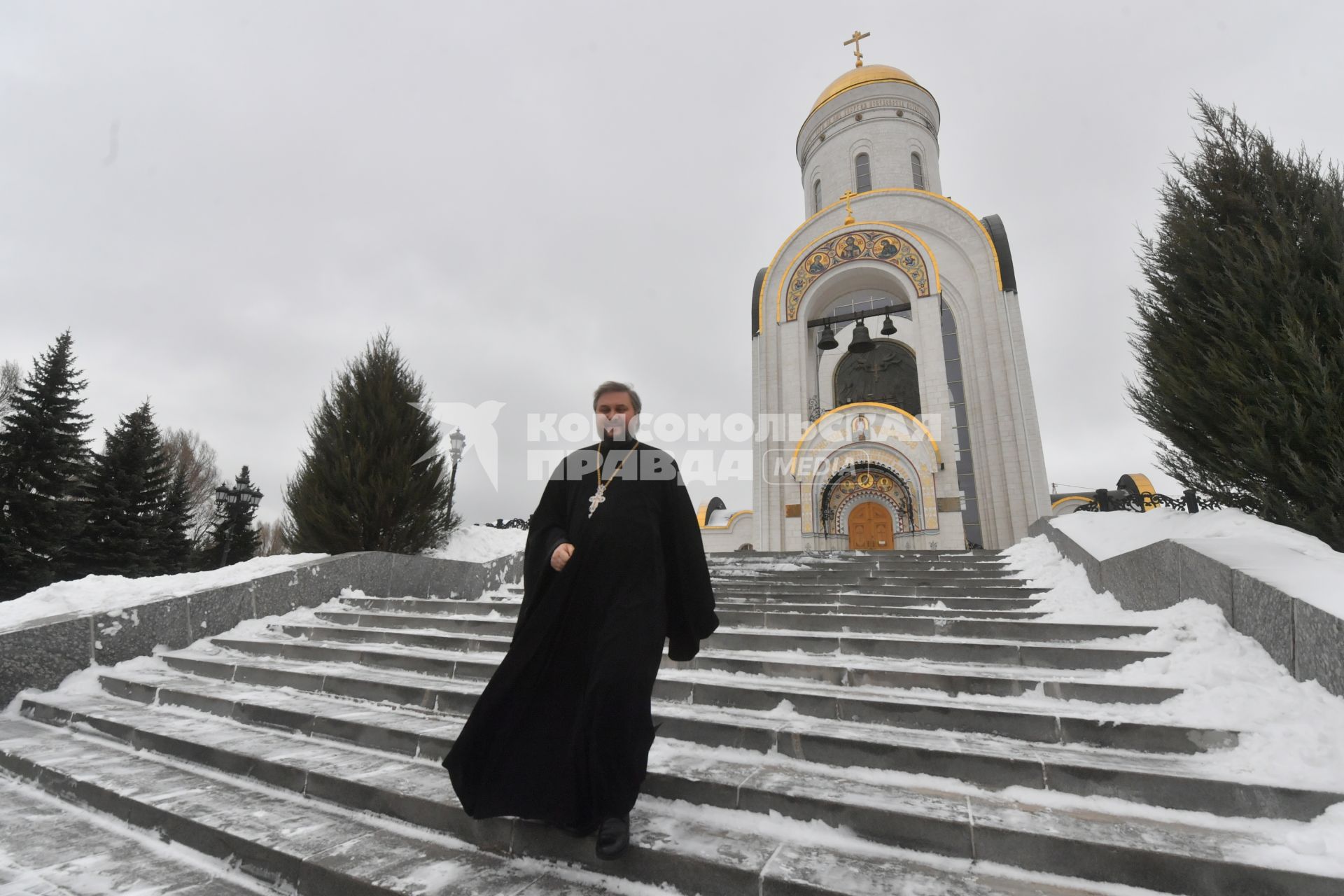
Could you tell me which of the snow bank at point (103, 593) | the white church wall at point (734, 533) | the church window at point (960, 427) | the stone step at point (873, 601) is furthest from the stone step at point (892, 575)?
the white church wall at point (734, 533)

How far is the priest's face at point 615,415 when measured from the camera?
2.88 meters

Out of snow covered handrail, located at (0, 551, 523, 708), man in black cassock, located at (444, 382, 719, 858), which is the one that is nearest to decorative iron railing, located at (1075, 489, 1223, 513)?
man in black cassock, located at (444, 382, 719, 858)

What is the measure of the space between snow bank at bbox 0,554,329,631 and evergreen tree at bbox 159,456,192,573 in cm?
1690

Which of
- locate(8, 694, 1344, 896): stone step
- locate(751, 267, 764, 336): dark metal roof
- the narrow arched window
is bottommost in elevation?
locate(8, 694, 1344, 896): stone step

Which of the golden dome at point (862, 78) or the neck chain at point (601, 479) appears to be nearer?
the neck chain at point (601, 479)

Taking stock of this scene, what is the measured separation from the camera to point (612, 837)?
2182mm

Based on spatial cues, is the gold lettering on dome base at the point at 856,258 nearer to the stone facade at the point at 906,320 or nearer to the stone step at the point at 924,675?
the stone facade at the point at 906,320

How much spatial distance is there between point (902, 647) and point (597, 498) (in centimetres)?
281

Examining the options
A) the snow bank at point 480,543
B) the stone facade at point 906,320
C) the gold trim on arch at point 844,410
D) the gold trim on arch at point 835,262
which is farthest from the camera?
the gold trim on arch at point 835,262

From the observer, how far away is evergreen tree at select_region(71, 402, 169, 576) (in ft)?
58.3

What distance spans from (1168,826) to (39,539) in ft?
74.0

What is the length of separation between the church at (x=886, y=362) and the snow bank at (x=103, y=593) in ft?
42.3

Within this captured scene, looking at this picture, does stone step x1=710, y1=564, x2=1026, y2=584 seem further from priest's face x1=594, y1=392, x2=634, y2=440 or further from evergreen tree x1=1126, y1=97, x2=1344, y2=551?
priest's face x1=594, y1=392, x2=634, y2=440

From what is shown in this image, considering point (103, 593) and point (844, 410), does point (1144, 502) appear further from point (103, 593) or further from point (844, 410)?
point (103, 593)
